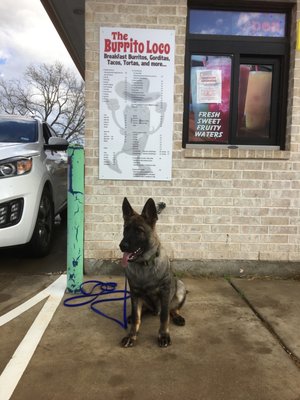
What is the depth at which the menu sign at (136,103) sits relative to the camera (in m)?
4.72

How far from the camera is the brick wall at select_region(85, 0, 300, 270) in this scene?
4883 millimetres

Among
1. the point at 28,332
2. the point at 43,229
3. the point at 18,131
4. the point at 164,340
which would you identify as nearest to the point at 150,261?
the point at 164,340

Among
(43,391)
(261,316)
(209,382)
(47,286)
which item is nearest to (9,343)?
(43,391)

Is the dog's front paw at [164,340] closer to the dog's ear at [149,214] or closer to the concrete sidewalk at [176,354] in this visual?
the concrete sidewalk at [176,354]

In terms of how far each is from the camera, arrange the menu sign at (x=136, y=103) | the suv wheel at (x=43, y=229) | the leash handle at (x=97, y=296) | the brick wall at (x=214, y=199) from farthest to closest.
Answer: the suv wheel at (x=43, y=229), the brick wall at (x=214, y=199), the menu sign at (x=136, y=103), the leash handle at (x=97, y=296)

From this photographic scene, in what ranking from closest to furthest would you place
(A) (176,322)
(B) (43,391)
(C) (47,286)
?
(B) (43,391) < (A) (176,322) < (C) (47,286)

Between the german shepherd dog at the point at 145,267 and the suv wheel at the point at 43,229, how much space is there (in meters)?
2.40

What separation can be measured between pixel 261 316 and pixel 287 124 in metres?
2.49

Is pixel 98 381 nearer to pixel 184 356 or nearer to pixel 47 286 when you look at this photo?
pixel 184 356

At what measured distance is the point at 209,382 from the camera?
2691 millimetres

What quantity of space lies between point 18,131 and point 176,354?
4.19m

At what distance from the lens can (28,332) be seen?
3406 mm

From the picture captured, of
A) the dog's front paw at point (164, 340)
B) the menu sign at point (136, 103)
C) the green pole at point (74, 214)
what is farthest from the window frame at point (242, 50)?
the dog's front paw at point (164, 340)

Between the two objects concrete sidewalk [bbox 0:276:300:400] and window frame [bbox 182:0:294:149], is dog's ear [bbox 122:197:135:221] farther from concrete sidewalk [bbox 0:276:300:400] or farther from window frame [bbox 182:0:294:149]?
window frame [bbox 182:0:294:149]
